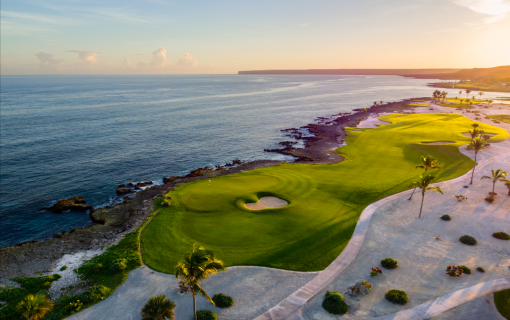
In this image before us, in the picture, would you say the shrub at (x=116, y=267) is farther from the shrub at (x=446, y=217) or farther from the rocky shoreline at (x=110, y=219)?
the shrub at (x=446, y=217)

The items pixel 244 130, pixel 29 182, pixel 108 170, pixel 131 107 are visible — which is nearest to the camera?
pixel 29 182

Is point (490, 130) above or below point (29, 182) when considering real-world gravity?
above

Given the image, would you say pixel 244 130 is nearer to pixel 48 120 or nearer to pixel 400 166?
pixel 400 166

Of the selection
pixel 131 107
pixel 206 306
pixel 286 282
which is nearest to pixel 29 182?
pixel 206 306

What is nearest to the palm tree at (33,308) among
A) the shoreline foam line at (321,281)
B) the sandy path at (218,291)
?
the sandy path at (218,291)

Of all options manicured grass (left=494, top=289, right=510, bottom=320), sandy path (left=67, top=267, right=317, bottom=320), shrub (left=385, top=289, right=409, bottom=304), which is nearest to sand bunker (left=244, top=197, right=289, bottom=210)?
sandy path (left=67, top=267, right=317, bottom=320)

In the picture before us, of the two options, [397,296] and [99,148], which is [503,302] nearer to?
[397,296]

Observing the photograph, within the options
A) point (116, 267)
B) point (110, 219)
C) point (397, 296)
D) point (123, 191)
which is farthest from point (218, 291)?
point (123, 191)

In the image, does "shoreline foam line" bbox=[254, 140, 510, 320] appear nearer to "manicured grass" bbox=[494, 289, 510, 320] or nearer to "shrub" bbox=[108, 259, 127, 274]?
"manicured grass" bbox=[494, 289, 510, 320]
